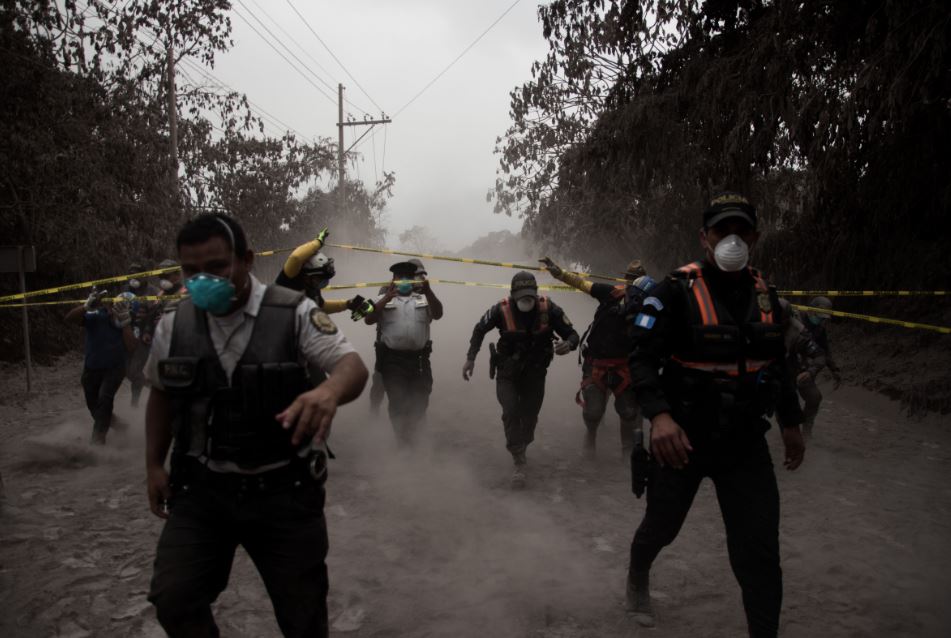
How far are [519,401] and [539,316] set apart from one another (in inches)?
32.7

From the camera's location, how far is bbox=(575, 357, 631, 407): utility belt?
7016 millimetres

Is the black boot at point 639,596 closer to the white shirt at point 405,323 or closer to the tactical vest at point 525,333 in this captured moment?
the tactical vest at point 525,333

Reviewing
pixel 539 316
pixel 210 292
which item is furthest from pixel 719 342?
pixel 539 316

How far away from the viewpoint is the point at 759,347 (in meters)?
3.08

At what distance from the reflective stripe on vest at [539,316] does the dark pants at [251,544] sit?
432 centimetres

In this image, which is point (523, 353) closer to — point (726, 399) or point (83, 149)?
point (726, 399)

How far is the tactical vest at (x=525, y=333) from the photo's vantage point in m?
6.71

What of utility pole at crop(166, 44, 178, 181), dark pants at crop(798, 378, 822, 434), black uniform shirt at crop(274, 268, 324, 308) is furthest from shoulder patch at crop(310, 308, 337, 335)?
utility pole at crop(166, 44, 178, 181)

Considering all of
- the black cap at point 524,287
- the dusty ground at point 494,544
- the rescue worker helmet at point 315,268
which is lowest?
the dusty ground at point 494,544

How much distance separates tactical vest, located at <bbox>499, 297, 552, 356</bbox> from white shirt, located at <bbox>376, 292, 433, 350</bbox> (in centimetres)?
95

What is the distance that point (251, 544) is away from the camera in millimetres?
2588

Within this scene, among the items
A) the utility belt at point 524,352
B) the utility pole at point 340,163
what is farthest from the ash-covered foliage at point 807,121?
Result: the utility pole at point 340,163

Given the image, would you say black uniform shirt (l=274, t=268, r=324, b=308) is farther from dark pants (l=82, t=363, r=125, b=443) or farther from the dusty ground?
dark pants (l=82, t=363, r=125, b=443)

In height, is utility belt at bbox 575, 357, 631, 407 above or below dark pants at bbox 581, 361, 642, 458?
above
